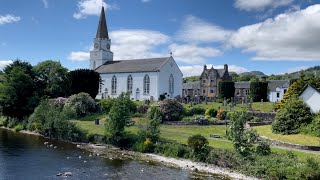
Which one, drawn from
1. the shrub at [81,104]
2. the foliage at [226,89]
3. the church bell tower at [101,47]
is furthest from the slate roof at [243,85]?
the shrub at [81,104]

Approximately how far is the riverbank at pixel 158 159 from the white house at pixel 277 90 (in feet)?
176

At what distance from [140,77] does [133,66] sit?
16.4 ft

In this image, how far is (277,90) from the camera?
89375mm

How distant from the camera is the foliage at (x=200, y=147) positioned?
38.1 m

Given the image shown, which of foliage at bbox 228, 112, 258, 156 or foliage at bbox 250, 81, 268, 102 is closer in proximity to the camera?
foliage at bbox 228, 112, 258, 156

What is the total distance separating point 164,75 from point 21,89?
3215 centimetres

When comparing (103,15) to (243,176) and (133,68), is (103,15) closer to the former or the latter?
(133,68)

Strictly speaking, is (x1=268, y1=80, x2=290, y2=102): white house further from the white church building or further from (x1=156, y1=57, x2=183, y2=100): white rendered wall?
(x1=156, y1=57, x2=183, y2=100): white rendered wall

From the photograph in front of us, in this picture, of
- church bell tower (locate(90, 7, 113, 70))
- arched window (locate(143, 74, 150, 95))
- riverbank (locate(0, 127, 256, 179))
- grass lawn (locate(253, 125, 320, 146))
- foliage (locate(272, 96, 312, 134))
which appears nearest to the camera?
riverbank (locate(0, 127, 256, 179))

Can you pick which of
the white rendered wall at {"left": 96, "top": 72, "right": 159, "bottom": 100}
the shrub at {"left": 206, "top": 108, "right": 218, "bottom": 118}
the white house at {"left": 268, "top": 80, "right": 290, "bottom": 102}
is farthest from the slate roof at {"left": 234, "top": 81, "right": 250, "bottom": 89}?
the shrub at {"left": 206, "top": 108, "right": 218, "bottom": 118}

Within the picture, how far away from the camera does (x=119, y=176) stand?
32.0 meters

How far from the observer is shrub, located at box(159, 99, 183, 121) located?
6025cm

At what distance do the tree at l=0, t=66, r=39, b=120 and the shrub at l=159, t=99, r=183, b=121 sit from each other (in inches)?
1020

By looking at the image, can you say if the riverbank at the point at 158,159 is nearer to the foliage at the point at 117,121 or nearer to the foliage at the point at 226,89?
the foliage at the point at 117,121
